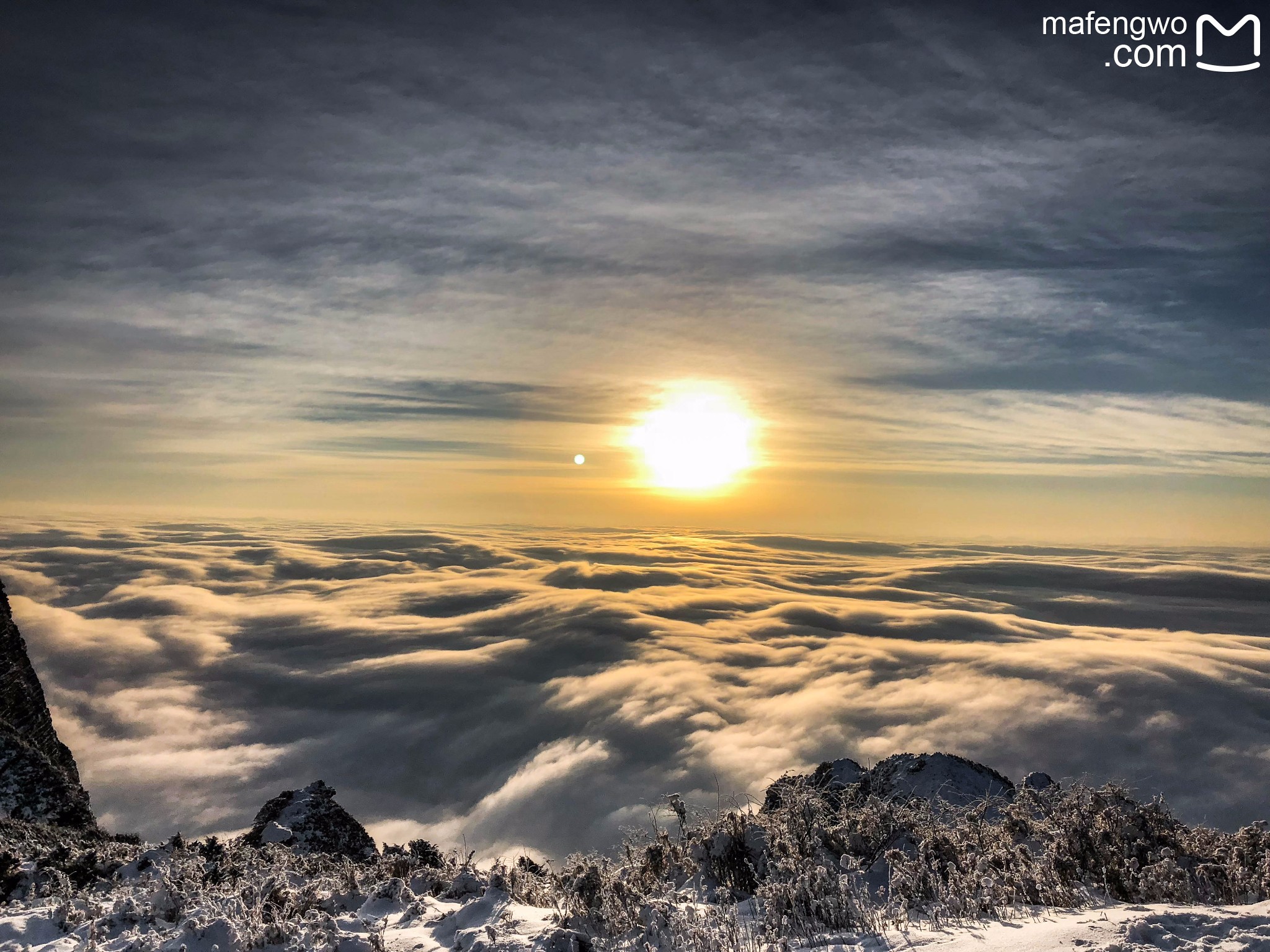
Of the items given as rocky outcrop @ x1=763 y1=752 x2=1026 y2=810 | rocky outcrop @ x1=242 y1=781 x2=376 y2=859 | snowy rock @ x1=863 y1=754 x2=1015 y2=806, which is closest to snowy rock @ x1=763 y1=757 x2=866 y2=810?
rocky outcrop @ x1=763 y1=752 x2=1026 y2=810

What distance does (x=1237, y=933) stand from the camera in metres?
4.77

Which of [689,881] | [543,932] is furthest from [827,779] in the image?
[543,932]

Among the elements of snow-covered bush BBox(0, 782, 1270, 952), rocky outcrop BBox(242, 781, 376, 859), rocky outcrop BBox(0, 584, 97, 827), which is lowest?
rocky outcrop BBox(242, 781, 376, 859)

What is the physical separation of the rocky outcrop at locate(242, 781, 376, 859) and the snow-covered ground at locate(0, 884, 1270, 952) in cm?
702

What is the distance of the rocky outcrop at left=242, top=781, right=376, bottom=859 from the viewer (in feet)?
43.2

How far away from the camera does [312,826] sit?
45.2 ft

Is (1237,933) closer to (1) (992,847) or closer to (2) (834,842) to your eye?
(1) (992,847)

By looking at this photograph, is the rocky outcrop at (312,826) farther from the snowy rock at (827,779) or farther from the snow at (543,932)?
the snowy rock at (827,779)

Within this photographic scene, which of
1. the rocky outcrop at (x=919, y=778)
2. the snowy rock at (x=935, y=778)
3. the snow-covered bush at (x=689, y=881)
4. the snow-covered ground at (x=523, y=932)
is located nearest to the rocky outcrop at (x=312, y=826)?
the snow-covered bush at (x=689, y=881)

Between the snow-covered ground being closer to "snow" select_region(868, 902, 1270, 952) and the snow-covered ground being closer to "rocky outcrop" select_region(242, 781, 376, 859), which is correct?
"snow" select_region(868, 902, 1270, 952)

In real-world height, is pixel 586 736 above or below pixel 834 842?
below

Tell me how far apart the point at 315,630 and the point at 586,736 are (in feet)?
313

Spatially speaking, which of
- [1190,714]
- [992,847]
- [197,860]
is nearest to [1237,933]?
[992,847]

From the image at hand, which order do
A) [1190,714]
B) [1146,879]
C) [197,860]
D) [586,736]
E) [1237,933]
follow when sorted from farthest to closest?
[586,736]
[1190,714]
[197,860]
[1146,879]
[1237,933]
